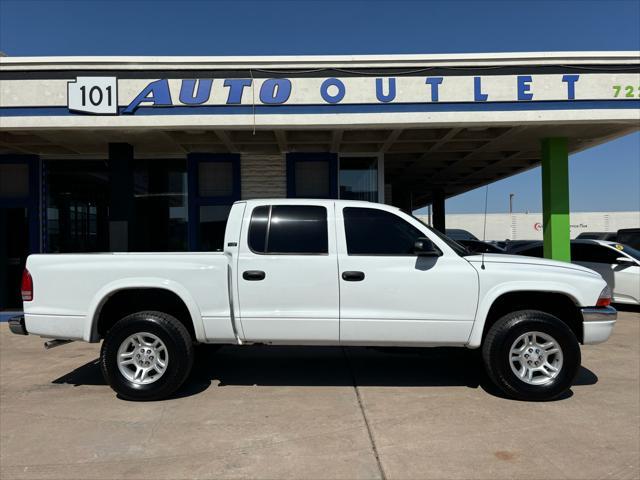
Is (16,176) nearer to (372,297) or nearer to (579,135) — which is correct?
(372,297)

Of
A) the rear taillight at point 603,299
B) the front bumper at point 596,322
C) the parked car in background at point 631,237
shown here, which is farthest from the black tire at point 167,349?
the parked car in background at point 631,237

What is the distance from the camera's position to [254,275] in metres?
4.85

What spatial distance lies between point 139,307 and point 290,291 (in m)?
1.68

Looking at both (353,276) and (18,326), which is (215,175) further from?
(353,276)

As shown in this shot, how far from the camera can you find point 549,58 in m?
8.00

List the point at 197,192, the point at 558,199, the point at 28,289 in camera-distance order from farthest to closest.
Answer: the point at 197,192
the point at 558,199
the point at 28,289

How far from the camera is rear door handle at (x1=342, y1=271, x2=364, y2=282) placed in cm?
479

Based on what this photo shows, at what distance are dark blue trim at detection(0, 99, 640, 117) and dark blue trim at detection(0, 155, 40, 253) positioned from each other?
2837mm

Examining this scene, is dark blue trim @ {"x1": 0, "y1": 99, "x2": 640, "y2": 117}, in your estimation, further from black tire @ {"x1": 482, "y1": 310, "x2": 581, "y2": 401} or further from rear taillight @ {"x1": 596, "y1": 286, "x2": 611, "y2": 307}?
black tire @ {"x1": 482, "y1": 310, "x2": 581, "y2": 401}

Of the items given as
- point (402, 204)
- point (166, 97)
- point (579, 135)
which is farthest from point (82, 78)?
point (402, 204)

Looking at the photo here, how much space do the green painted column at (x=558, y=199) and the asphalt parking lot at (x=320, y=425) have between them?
139 inches

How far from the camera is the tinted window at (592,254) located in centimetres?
1053

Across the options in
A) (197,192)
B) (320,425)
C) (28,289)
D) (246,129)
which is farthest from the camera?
(197,192)

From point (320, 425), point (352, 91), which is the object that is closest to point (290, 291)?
point (320, 425)
